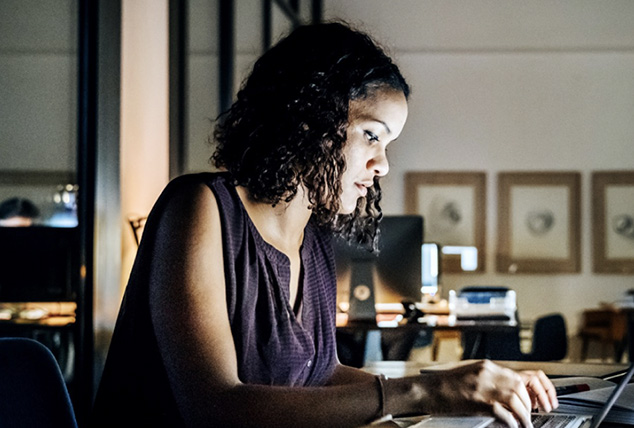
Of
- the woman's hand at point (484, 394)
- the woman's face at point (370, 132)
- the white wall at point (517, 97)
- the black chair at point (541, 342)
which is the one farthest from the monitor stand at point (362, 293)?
the white wall at point (517, 97)

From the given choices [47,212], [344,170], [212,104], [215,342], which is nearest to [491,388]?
[215,342]

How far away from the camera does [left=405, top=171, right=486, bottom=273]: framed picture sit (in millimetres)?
7680

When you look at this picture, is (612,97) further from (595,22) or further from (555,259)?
(555,259)

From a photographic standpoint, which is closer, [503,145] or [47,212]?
[47,212]

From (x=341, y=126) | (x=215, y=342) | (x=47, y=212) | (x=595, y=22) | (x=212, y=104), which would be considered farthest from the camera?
(x=595, y=22)

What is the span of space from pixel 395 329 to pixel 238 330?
96.2 inches

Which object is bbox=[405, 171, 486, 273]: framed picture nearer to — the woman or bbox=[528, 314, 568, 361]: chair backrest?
bbox=[528, 314, 568, 361]: chair backrest

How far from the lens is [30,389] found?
48.0 inches

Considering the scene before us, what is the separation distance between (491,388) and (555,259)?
689 cm

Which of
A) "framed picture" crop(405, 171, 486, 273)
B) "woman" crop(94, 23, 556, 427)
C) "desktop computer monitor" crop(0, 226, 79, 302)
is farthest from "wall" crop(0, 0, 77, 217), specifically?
"framed picture" crop(405, 171, 486, 273)

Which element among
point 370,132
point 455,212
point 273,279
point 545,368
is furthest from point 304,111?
point 455,212

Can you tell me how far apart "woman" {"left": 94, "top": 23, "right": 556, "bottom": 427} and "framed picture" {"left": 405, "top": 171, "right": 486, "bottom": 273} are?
610cm

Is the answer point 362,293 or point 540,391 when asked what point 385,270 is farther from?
point 540,391

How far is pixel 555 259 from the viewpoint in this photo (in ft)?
25.1
